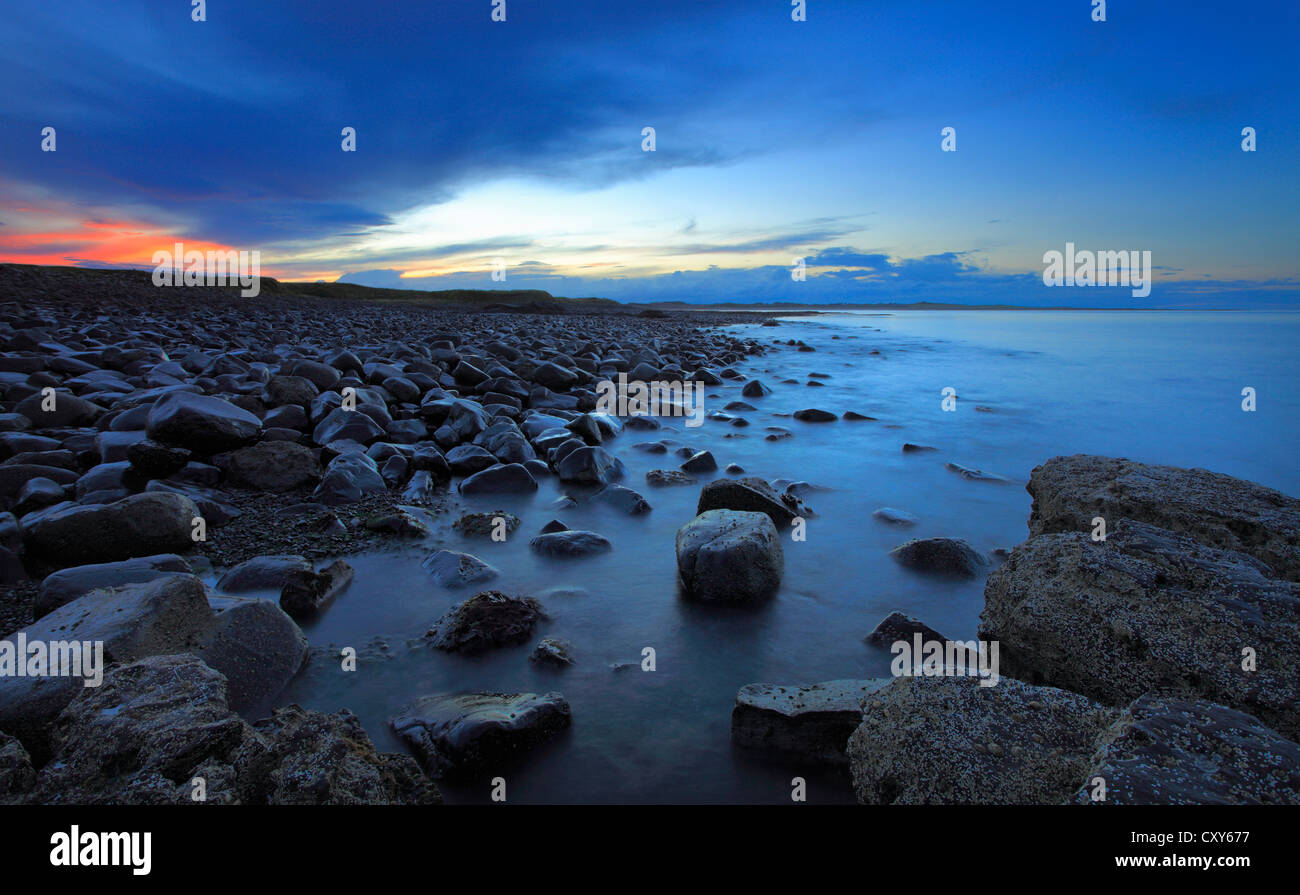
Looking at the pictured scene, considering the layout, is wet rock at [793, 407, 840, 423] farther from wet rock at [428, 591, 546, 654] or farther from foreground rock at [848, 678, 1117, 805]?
foreground rock at [848, 678, 1117, 805]

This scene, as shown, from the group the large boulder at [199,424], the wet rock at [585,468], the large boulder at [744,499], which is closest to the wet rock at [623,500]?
the wet rock at [585,468]

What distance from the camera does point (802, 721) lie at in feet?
7.44

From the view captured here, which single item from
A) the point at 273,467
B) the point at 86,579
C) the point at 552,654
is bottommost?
the point at 552,654

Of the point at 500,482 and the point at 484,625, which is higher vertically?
the point at 500,482

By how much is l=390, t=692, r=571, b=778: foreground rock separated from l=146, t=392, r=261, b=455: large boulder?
3.90m

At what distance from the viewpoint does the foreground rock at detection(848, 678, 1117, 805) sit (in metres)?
1.61

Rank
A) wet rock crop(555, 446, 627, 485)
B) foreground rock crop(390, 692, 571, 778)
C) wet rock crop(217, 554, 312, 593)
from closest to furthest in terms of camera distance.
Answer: foreground rock crop(390, 692, 571, 778), wet rock crop(217, 554, 312, 593), wet rock crop(555, 446, 627, 485)

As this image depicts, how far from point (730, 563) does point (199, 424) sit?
4.48m

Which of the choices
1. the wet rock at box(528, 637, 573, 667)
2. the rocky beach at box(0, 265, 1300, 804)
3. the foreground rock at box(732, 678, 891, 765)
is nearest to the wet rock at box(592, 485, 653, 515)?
the rocky beach at box(0, 265, 1300, 804)

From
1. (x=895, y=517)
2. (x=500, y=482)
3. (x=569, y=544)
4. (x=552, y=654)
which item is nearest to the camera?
(x=552, y=654)

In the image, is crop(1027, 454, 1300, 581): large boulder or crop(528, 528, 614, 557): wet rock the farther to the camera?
crop(528, 528, 614, 557): wet rock

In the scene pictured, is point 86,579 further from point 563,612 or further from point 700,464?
point 700,464

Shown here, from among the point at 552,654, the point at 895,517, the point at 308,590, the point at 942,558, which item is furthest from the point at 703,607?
the point at 895,517
